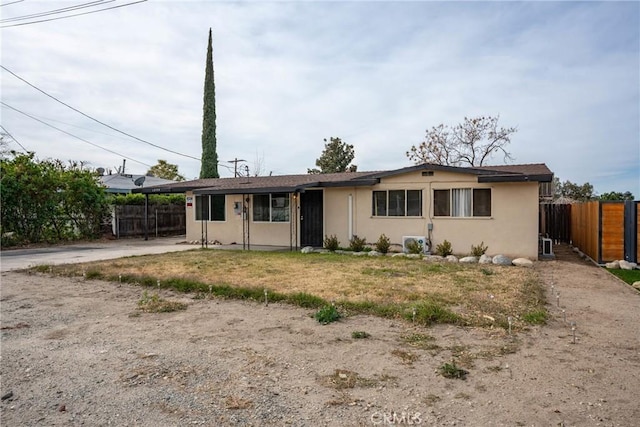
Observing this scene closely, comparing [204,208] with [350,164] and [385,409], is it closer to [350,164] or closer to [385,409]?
[385,409]

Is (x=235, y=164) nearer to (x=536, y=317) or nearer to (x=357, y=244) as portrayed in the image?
(x=357, y=244)

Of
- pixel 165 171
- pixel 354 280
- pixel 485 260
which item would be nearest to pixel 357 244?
pixel 485 260

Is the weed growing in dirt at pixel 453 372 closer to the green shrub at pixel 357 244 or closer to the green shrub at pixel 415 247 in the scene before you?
the green shrub at pixel 415 247

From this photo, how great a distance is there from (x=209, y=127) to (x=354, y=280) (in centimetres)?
2235

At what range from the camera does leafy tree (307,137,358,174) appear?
40.2 m

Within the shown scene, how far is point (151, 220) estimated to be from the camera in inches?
833

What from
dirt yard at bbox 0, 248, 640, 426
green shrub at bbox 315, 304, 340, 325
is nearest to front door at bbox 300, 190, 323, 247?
dirt yard at bbox 0, 248, 640, 426

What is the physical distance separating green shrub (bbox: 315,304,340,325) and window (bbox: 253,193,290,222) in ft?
33.0

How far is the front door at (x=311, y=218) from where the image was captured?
49.3 ft

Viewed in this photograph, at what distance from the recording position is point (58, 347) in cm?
446

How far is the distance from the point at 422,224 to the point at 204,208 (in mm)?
9029

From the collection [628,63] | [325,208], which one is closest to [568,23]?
[628,63]

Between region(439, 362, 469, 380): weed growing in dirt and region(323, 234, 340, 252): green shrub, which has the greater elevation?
region(323, 234, 340, 252): green shrub

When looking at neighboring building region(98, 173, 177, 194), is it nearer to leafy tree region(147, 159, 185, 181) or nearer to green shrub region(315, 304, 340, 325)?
leafy tree region(147, 159, 185, 181)
